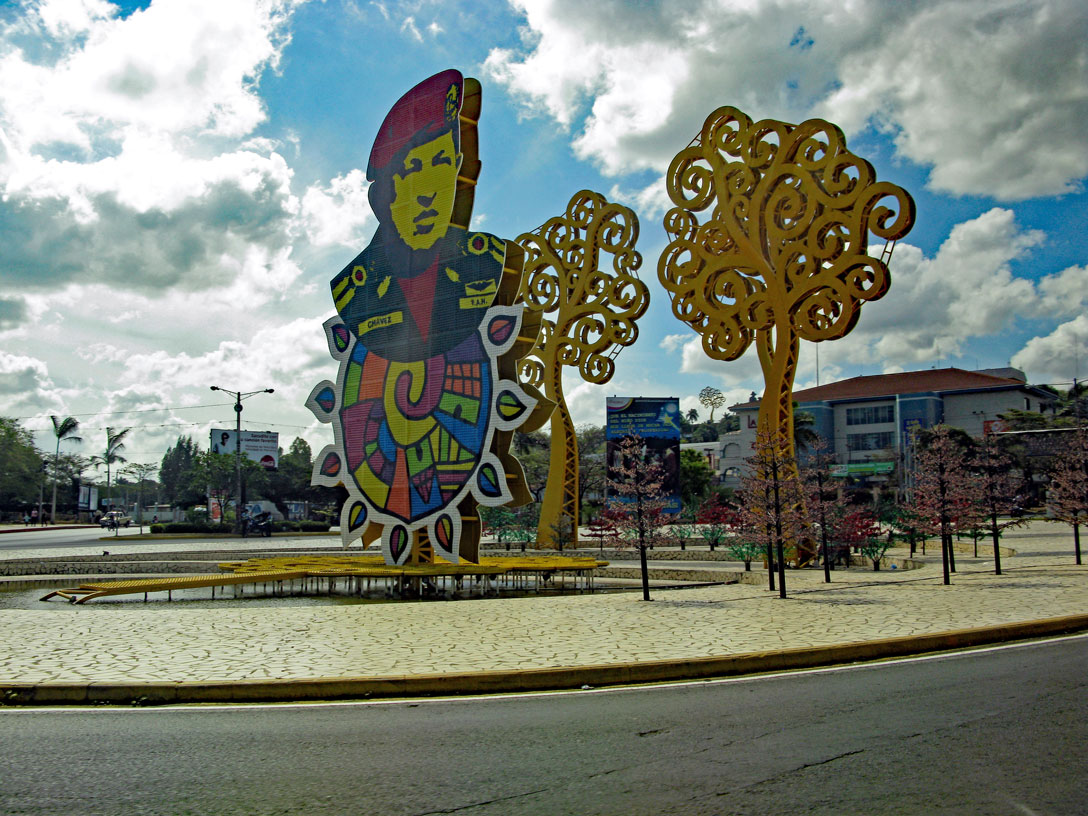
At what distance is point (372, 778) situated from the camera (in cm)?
577

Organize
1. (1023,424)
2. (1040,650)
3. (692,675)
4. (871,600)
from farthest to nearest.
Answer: (1023,424)
(871,600)
(1040,650)
(692,675)

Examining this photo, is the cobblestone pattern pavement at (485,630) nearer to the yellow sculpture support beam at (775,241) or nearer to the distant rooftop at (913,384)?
the yellow sculpture support beam at (775,241)

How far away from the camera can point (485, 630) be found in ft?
41.6

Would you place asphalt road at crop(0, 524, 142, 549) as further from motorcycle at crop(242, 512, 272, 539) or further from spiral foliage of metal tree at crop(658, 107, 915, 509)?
spiral foliage of metal tree at crop(658, 107, 915, 509)

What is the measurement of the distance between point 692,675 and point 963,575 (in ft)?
51.0

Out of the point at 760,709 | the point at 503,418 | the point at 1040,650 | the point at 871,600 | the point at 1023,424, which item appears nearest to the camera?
the point at 760,709

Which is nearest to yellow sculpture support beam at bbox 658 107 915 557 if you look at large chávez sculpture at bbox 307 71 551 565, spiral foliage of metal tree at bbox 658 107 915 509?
spiral foliage of metal tree at bbox 658 107 915 509

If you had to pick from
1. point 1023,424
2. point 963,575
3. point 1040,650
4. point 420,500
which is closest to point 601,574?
point 420,500

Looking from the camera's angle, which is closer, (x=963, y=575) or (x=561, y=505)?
(x=963, y=575)

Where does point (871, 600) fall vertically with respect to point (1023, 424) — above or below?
below

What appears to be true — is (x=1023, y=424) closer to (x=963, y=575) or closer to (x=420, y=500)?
(x=963, y=575)

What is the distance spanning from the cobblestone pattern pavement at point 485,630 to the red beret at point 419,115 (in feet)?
53.1

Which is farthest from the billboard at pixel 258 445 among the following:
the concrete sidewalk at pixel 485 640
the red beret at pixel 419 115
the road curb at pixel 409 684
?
the road curb at pixel 409 684

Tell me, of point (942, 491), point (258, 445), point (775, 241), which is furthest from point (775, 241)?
point (258, 445)
